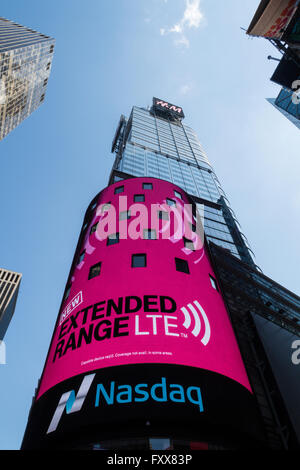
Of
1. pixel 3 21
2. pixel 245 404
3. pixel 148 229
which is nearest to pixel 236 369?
pixel 245 404

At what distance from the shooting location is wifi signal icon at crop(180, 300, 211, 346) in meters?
15.1

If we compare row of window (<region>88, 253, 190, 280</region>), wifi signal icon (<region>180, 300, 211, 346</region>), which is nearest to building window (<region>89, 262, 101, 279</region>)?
row of window (<region>88, 253, 190, 280</region>)

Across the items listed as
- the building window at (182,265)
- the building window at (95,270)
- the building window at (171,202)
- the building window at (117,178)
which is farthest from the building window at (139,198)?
the building window at (117,178)

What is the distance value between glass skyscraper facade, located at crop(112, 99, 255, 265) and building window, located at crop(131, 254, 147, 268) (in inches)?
1501

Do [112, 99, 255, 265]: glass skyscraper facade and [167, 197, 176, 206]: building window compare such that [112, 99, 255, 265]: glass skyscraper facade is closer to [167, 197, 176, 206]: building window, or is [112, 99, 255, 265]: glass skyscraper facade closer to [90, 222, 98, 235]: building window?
[167, 197, 176, 206]: building window

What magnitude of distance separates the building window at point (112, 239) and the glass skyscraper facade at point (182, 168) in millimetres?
36616

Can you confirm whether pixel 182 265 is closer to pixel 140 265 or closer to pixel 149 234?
pixel 140 265

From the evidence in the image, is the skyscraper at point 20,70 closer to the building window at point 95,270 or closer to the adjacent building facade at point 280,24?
the adjacent building facade at point 280,24

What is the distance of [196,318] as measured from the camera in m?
15.9

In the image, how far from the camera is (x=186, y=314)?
51.6 ft

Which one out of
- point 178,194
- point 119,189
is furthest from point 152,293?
point 178,194

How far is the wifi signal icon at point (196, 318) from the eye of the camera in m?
15.1

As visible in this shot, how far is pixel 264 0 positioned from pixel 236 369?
3561cm
